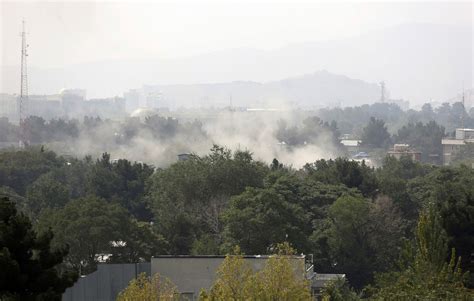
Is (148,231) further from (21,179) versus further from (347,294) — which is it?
(21,179)

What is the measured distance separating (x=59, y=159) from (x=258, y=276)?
62105 millimetres

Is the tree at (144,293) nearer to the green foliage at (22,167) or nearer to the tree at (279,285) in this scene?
the tree at (279,285)

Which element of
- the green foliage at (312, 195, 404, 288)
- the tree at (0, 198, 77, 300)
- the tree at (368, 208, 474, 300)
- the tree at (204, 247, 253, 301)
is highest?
the tree at (0, 198, 77, 300)

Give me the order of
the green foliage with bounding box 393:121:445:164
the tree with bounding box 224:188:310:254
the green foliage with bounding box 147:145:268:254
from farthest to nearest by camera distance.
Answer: the green foliage with bounding box 393:121:445:164 < the green foliage with bounding box 147:145:268:254 < the tree with bounding box 224:188:310:254

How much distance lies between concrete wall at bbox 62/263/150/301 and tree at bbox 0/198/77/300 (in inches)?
274

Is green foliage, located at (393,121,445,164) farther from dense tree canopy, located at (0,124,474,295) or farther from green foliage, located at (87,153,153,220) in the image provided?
dense tree canopy, located at (0,124,474,295)

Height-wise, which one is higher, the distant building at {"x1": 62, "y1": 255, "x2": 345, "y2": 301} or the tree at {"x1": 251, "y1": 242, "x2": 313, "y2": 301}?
the tree at {"x1": 251, "y1": 242, "x2": 313, "y2": 301}

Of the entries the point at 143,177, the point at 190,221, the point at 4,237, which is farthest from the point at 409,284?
the point at 143,177

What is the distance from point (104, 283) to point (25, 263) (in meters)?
11.7

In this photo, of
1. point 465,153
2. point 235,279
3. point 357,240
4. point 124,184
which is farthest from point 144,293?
point 465,153

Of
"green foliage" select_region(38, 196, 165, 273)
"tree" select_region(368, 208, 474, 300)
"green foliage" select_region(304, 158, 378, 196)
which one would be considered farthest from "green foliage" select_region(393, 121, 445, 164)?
"tree" select_region(368, 208, 474, 300)

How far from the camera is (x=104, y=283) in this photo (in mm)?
32625

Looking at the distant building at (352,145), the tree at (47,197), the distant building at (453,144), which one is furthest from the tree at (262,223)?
the distant building at (352,145)

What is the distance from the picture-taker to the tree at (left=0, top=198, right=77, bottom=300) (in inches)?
799
